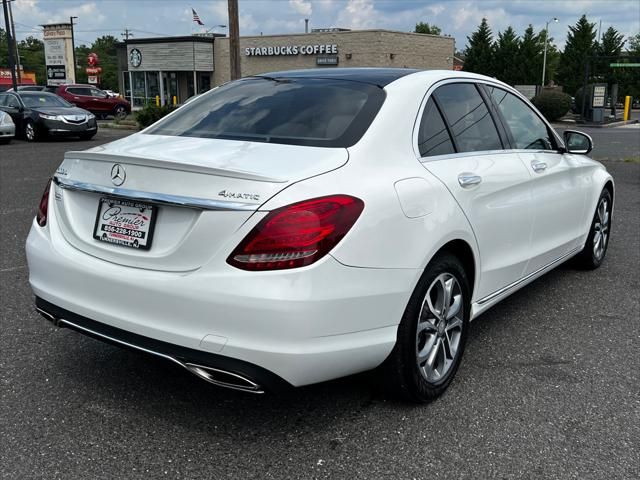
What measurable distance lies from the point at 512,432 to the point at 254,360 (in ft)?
4.19

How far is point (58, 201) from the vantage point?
314 cm

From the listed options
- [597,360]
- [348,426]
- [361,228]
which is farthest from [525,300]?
[361,228]

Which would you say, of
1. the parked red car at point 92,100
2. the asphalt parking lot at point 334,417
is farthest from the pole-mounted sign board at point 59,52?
the asphalt parking lot at point 334,417

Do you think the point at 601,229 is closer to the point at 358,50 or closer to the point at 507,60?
the point at 358,50

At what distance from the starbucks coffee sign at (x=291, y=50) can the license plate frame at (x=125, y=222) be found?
3989cm

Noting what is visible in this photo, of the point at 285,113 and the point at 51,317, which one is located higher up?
the point at 285,113

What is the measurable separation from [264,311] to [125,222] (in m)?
0.78

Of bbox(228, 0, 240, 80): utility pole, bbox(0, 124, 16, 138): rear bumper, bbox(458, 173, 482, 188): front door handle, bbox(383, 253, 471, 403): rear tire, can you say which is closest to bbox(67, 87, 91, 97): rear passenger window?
bbox(0, 124, 16, 138): rear bumper

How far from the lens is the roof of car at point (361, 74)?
3496 millimetres

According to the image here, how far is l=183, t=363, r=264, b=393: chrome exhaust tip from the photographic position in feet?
8.46

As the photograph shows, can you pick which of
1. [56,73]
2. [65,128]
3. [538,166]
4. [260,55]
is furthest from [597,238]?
[56,73]

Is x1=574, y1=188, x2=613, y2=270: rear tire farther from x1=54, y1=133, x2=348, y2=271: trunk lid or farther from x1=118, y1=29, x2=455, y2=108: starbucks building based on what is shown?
x1=118, y1=29, x2=455, y2=108: starbucks building

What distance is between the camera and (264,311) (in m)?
2.49

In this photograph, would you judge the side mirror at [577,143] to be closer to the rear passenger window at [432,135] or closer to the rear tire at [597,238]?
the rear tire at [597,238]
